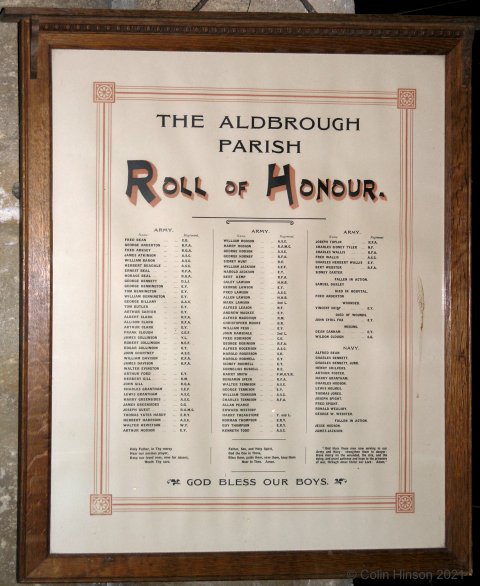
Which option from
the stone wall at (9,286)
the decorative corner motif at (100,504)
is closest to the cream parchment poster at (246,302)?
the decorative corner motif at (100,504)

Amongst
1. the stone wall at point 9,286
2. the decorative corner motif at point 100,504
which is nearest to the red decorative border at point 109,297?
the decorative corner motif at point 100,504

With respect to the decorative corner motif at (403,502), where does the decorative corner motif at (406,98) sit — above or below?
above

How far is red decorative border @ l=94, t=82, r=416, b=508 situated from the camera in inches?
50.1

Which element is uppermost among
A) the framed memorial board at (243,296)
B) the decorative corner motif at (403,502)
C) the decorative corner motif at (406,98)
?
the decorative corner motif at (406,98)

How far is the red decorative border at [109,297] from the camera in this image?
127cm

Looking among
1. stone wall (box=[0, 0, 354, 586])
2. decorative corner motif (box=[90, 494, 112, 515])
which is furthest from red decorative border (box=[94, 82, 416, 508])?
Result: stone wall (box=[0, 0, 354, 586])

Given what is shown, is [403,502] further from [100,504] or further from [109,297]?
[109,297]

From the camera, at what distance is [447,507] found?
1297mm

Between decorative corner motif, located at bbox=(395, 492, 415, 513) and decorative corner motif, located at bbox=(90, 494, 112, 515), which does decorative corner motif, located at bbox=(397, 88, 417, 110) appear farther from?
decorative corner motif, located at bbox=(90, 494, 112, 515)

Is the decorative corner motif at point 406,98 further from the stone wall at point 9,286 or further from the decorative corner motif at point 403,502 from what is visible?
the decorative corner motif at point 403,502

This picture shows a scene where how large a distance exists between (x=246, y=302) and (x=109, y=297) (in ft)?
0.95

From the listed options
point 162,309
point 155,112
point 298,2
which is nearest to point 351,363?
point 162,309

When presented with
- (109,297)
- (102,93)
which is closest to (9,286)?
(109,297)

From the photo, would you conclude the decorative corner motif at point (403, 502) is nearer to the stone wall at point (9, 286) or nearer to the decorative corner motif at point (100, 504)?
the decorative corner motif at point (100, 504)
